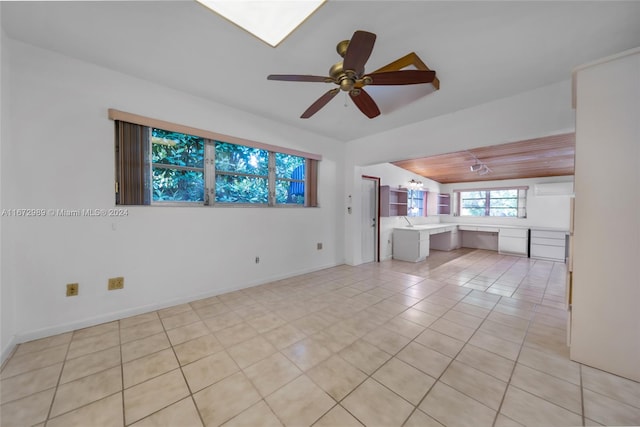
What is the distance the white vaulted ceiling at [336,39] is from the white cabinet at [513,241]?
4804 mm

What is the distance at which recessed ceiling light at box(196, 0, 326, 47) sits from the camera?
5.09ft

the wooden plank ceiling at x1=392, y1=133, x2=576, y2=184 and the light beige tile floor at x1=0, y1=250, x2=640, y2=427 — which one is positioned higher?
the wooden plank ceiling at x1=392, y1=133, x2=576, y2=184

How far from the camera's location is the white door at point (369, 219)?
518cm

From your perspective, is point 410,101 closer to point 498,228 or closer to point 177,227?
point 177,227

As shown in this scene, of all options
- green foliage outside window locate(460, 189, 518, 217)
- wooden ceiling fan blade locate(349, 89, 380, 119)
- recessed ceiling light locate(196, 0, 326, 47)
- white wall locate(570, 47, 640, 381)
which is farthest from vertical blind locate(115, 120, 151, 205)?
green foliage outside window locate(460, 189, 518, 217)

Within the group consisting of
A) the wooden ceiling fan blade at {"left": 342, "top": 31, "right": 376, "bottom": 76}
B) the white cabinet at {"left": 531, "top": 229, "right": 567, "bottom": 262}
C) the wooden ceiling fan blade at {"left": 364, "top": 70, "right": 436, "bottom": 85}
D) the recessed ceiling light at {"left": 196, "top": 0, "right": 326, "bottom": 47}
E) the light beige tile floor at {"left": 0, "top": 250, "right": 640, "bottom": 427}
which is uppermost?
the recessed ceiling light at {"left": 196, "top": 0, "right": 326, "bottom": 47}

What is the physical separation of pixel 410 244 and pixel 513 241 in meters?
3.11

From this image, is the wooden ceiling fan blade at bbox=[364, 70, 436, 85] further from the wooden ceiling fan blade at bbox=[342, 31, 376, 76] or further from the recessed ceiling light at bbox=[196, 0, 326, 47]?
the recessed ceiling light at bbox=[196, 0, 326, 47]

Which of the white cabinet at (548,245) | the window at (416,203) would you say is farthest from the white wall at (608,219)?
the white cabinet at (548,245)

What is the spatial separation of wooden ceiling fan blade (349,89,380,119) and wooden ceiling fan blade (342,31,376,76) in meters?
0.26

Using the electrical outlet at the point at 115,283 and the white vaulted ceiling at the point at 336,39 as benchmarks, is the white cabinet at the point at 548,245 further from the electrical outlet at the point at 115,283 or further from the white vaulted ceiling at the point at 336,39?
the electrical outlet at the point at 115,283

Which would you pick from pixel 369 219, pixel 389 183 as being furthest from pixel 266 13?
pixel 389 183

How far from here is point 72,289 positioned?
2260 mm

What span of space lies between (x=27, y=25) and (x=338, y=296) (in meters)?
3.93
